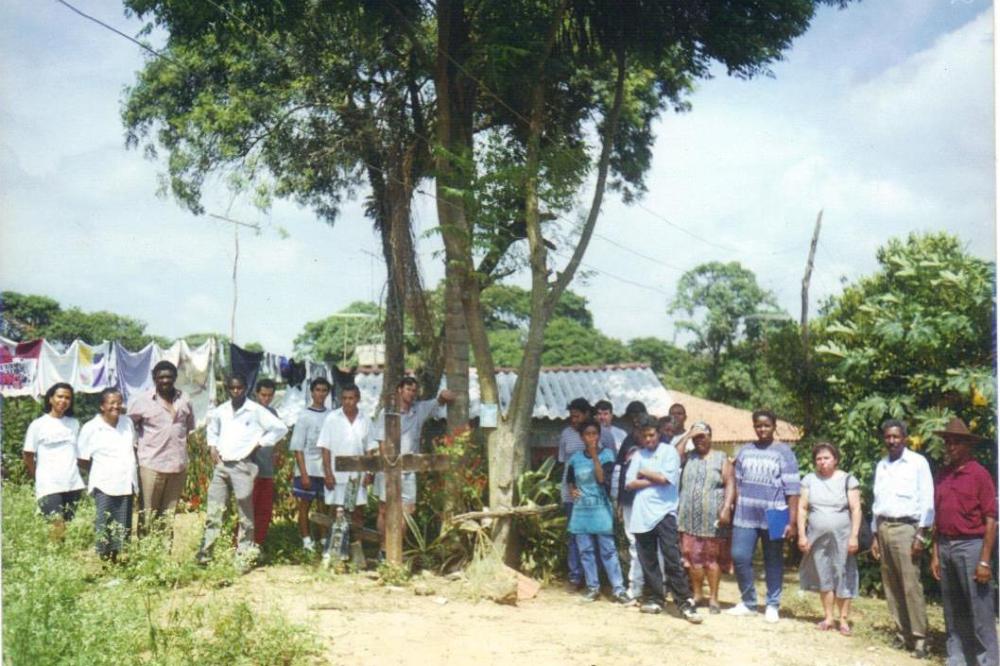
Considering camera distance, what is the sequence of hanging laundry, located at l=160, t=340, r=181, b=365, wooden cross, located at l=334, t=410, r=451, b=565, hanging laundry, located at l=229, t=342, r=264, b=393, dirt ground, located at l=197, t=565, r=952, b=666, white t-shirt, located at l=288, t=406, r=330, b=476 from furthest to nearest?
1. hanging laundry, located at l=229, t=342, r=264, b=393
2. hanging laundry, located at l=160, t=340, r=181, b=365
3. white t-shirt, located at l=288, t=406, r=330, b=476
4. wooden cross, located at l=334, t=410, r=451, b=565
5. dirt ground, located at l=197, t=565, r=952, b=666

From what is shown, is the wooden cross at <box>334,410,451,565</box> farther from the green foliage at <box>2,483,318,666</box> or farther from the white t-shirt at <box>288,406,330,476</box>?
Answer: the green foliage at <box>2,483,318,666</box>

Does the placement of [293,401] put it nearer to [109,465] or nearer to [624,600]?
[109,465]

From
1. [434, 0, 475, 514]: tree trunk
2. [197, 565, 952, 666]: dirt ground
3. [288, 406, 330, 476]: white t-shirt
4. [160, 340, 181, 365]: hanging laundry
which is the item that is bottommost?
[197, 565, 952, 666]: dirt ground

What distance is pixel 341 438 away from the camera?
8000mm

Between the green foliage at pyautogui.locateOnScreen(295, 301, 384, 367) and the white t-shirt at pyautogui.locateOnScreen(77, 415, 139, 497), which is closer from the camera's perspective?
the white t-shirt at pyautogui.locateOnScreen(77, 415, 139, 497)

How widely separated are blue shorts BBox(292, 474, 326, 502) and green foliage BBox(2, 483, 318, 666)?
2667 millimetres

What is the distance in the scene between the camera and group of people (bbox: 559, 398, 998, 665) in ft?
18.1

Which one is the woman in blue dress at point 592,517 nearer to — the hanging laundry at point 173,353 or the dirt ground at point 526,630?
the dirt ground at point 526,630

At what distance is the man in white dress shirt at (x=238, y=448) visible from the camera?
7328 mm

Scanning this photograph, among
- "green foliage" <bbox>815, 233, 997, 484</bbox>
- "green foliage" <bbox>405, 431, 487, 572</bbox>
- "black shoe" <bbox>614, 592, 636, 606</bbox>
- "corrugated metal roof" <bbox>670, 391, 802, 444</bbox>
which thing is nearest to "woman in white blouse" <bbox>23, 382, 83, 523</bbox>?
"green foliage" <bbox>405, 431, 487, 572</bbox>

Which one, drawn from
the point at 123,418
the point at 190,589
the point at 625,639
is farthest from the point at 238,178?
the point at 625,639

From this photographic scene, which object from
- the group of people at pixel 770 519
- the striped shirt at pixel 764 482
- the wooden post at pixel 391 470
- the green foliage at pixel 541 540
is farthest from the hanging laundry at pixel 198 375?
the striped shirt at pixel 764 482

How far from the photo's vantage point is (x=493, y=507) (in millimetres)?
8156

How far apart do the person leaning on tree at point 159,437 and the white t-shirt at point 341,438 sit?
1254mm
